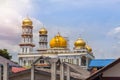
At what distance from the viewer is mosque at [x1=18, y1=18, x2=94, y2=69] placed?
92.1 meters

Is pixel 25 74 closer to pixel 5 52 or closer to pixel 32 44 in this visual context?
pixel 5 52

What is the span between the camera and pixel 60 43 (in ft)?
306

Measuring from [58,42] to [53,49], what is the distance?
2244 mm

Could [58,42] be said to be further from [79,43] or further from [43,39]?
[43,39]

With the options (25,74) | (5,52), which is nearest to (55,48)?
(5,52)

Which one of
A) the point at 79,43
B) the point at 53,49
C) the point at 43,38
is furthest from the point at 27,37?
the point at 79,43

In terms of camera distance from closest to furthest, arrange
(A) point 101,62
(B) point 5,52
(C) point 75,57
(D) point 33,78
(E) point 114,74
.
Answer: (E) point 114,74 → (D) point 33,78 → (A) point 101,62 → (B) point 5,52 → (C) point 75,57

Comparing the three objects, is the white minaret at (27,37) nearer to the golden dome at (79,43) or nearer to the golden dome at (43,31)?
the golden dome at (43,31)

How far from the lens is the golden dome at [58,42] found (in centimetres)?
9325

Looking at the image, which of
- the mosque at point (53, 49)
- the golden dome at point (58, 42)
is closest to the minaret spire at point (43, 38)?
the mosque at point (53, 49)

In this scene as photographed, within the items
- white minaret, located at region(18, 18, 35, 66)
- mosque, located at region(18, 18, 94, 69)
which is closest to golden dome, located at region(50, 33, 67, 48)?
mosque, located at region(18, 18, 94, 69)

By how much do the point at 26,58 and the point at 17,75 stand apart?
69261 mm

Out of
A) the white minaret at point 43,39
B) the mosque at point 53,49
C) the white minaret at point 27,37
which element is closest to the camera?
the mosque at point 53,49

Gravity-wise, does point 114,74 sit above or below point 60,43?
below
